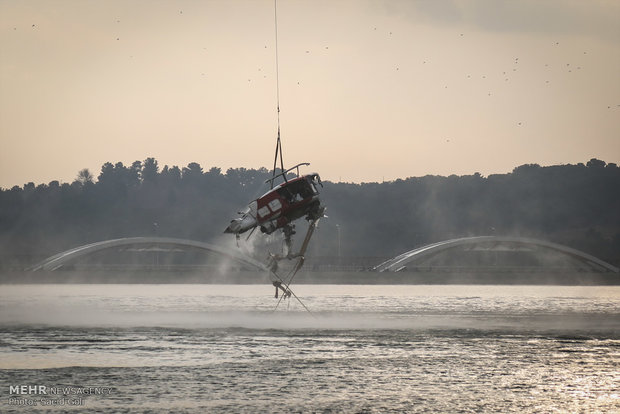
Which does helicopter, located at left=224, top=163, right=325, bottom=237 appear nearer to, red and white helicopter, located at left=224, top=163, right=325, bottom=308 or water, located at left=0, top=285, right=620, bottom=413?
red and white helicopter, located at left=224, top=163, right=325, bottom=308

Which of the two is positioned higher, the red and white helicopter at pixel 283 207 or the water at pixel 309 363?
the red and white helicopter at pixel 283 207

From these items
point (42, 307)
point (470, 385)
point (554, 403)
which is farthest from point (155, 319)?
point (554, 403)

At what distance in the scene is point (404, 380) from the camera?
51.8m

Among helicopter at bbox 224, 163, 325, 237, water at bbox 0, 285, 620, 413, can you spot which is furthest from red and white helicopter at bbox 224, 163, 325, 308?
water at bbox 0, 285, 620, 413

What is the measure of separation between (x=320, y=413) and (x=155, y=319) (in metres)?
54.5

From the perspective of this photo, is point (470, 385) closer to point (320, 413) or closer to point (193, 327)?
point (320, 413)

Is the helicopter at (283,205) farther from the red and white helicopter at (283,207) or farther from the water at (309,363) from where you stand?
the water at (309,363)

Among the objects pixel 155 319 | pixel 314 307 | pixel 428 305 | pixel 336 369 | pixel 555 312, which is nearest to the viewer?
pixel 336 369

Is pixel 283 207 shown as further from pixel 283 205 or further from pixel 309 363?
pixel 309 363

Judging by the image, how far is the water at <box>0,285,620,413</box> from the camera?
44938mm

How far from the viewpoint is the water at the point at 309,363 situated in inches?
1769

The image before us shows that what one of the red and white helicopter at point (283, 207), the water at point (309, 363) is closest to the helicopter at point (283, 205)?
the red and white helicopter at point (283, 207)

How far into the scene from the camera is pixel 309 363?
58.0 m

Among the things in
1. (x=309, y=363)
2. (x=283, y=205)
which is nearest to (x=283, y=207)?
(x=283, y=205)
